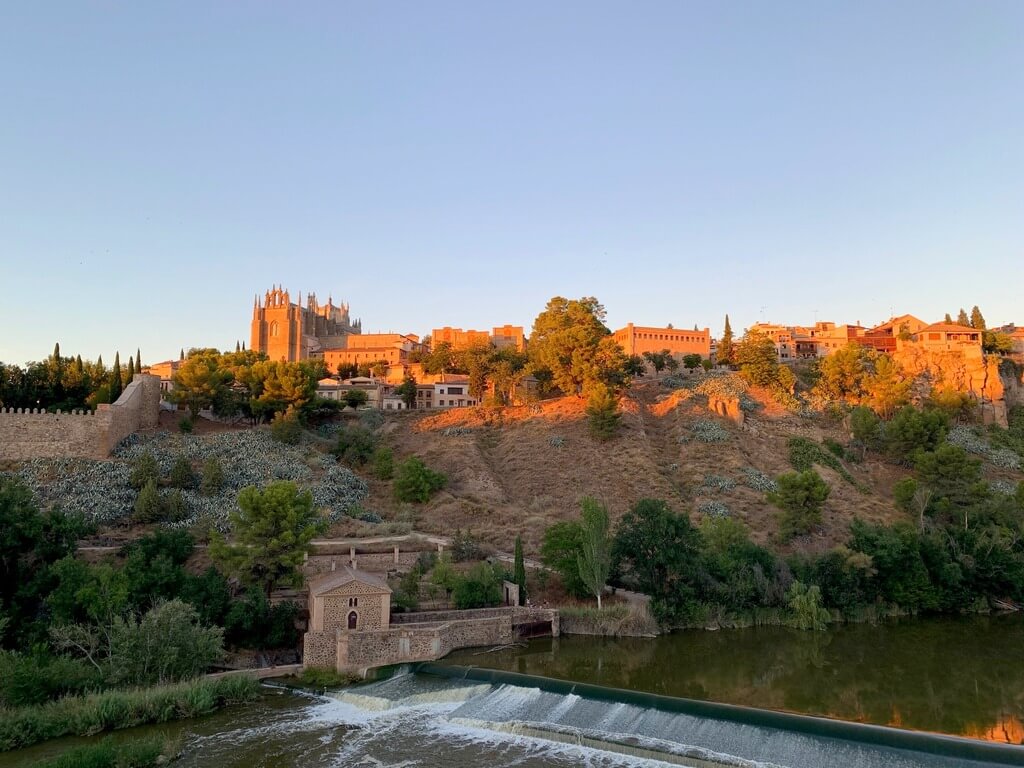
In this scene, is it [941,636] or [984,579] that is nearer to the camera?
[941,636]

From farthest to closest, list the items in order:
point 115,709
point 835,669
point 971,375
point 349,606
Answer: point 971,375
point 349,606
point 835,669
point 115,709

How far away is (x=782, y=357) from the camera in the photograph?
69.3 metres

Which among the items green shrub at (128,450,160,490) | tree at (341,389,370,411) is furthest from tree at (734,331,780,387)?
green shrub at (128,450,160,490)

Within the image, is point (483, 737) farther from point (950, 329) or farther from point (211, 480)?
point (950, 329)

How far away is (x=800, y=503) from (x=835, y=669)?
11435mm

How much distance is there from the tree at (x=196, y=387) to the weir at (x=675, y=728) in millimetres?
27327

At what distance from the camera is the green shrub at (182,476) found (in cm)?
3100

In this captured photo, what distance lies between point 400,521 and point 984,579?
23.3 meters

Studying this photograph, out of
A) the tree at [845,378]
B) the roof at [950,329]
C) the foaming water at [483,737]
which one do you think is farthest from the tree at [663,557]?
the roof at [950,329]

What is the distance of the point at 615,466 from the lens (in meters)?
38.3

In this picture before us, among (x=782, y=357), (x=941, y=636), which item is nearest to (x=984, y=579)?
(x=941, y=636)

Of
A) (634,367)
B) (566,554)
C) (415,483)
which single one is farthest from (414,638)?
(634,367)

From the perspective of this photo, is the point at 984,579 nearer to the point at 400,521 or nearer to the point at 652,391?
the point at 400,521

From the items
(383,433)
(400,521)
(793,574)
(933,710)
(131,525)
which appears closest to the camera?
(933,710)
